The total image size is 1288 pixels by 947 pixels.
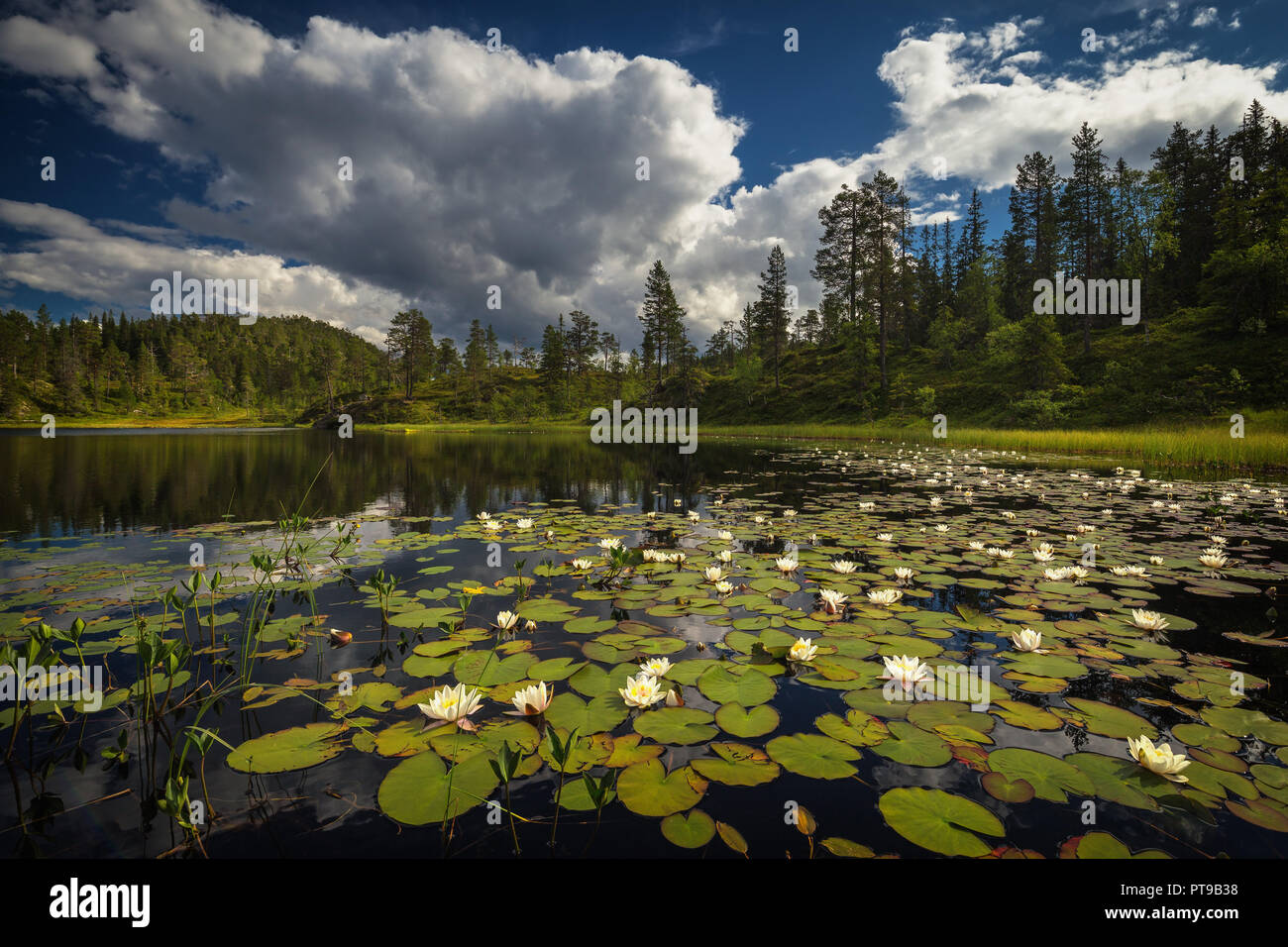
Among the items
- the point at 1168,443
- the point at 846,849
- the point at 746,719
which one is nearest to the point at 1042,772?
the point at 846,849

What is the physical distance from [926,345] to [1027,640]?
205ft

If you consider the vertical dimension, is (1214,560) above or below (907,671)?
above

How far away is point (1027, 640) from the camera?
3.04m

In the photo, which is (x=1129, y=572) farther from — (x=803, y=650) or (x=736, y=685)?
(x=736, y=685)

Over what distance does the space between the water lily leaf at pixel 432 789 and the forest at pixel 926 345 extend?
36517 mm

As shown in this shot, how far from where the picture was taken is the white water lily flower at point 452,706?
2.26 m

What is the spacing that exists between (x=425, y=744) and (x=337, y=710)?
26.5 inches

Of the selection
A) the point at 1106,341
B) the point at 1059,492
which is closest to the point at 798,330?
the point at 1106,341

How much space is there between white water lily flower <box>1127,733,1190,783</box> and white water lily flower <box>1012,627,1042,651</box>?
1.02m

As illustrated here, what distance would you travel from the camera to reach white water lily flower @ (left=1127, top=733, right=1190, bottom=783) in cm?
190

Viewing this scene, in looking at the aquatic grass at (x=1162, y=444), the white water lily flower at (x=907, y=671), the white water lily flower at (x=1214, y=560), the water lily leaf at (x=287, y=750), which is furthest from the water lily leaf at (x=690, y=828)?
the aquatic grass at (x=1162, y=444)

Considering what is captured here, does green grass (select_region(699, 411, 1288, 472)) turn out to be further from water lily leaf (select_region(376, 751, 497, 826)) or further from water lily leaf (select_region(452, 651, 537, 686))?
water lily leaf (select_region(376, 751, 497, 826))

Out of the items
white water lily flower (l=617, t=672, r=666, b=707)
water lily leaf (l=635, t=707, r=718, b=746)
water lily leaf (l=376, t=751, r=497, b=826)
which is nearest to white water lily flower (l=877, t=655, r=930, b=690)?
water lily leaf (l=635, t=707, r=718, b=746)
